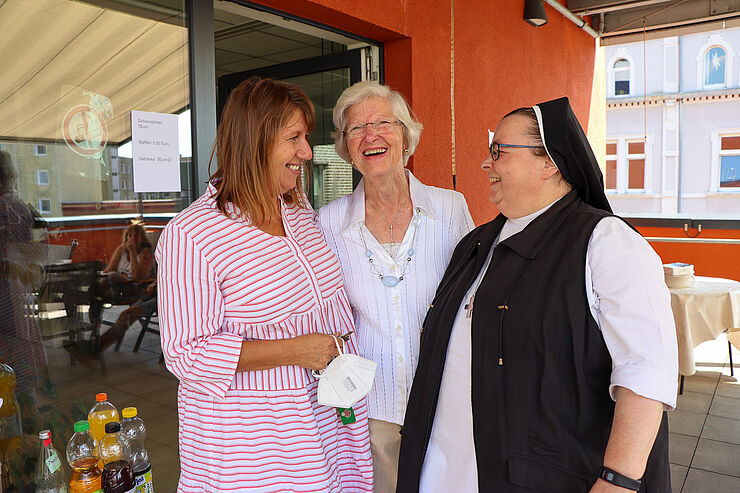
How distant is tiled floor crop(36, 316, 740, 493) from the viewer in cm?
230

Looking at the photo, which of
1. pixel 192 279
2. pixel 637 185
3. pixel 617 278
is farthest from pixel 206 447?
pixel 637 185

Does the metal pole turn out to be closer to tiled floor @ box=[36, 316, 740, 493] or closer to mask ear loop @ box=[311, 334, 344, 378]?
tiled floor @ box=[36, 316, 740, 493]

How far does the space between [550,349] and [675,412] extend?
13.2ft

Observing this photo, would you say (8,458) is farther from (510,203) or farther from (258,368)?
(510,203)

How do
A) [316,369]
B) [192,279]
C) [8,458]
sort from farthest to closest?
[8,458], [316,369], [192,279]

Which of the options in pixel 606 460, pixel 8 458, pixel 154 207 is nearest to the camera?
pixel 606 460

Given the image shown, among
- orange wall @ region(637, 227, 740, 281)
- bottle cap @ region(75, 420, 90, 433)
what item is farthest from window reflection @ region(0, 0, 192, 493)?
orange wall @ region(637, 227, 740, 281)

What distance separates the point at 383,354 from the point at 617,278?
87cm

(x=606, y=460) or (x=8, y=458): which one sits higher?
(x=606, y=460)

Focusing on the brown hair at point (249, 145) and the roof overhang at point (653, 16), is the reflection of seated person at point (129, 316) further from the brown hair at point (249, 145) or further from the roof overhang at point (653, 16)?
the roof overhang at point (653, 16)

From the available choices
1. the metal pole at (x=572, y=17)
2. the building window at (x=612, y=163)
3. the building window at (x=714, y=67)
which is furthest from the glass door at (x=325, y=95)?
the building window at (x=714, y=67)

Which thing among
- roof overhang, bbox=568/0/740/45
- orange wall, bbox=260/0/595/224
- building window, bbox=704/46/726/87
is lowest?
orange wall, bbox=260/0/595/224

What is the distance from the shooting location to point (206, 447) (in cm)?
154

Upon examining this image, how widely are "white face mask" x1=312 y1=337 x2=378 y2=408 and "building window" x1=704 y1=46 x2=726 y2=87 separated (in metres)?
21.0
